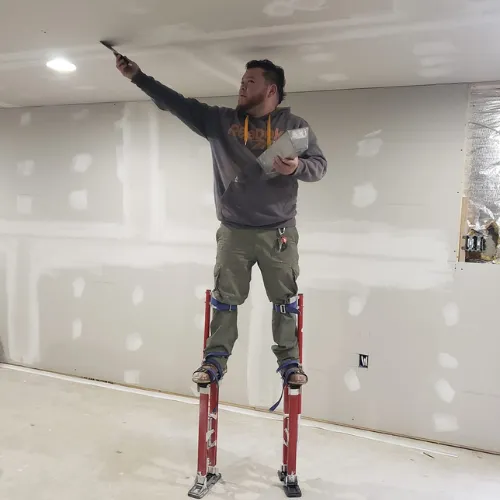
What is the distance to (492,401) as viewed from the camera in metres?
2.51

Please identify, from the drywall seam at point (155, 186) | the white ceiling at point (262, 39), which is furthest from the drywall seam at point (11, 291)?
the white ceiling at point (262, 39)

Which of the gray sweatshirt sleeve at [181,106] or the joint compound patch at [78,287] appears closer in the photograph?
the gray sweatshirt sleeve at [181,106]

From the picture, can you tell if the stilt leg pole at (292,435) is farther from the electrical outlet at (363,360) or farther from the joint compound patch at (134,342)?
the joint compound patch at (134,342)

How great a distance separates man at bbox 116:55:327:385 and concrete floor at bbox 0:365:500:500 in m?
0.59

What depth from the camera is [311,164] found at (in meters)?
1.92

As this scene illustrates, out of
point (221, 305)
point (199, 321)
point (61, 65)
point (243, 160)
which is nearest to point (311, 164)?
point (243, 160)

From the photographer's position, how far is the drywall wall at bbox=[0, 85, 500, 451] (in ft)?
8.37

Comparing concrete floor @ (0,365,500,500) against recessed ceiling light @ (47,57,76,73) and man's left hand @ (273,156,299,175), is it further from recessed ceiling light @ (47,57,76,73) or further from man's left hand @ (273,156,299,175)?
recessed ceiling light @ (47,57,76,73)

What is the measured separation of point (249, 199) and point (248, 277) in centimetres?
34

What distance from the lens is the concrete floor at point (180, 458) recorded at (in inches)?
83.7

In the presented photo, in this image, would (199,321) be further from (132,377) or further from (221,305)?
(221,305)

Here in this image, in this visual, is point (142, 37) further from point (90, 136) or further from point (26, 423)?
point (26, 423)

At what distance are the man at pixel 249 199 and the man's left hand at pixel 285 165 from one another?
0.25ft

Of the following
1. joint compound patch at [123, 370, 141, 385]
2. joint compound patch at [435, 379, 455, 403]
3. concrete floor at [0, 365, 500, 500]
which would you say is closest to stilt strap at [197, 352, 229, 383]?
concrete floor at [0, 365, 500, 500]
